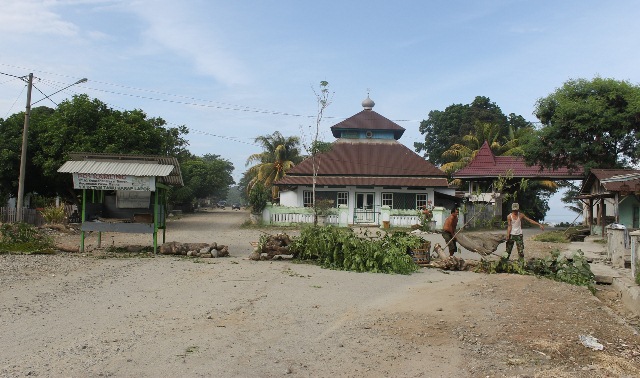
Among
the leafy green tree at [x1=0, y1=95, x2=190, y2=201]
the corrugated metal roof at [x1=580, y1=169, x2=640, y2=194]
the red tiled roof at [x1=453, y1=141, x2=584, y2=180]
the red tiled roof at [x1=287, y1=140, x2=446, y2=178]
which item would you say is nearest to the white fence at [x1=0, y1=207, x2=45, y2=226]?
the leafy green tree at [x1=0, y1=95, x2=190, y2=201]

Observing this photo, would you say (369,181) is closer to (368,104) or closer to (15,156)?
(368,104)

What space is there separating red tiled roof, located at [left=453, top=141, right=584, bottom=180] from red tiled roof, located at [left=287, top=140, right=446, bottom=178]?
3828mm

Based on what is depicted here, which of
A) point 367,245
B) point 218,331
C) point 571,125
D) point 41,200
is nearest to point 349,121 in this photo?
point 571,125

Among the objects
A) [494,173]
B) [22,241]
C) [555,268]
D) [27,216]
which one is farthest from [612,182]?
[27,216]

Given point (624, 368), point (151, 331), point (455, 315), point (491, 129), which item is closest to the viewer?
point (624, 368)

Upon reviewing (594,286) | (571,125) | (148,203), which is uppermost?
(571,125)

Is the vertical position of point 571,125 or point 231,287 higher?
point 571,125

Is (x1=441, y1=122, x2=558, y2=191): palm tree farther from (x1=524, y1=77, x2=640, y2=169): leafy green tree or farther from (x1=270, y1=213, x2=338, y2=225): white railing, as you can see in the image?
(x1=270, y1=213, x2=338, y2=225): white railing

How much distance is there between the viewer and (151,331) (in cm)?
670

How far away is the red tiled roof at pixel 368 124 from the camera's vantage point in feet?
127

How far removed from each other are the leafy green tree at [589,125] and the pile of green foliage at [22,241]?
2430 centimetres

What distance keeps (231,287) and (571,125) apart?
23.5 metres

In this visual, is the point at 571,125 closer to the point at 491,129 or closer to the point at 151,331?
the point at 491,129

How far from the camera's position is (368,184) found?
111 ft
